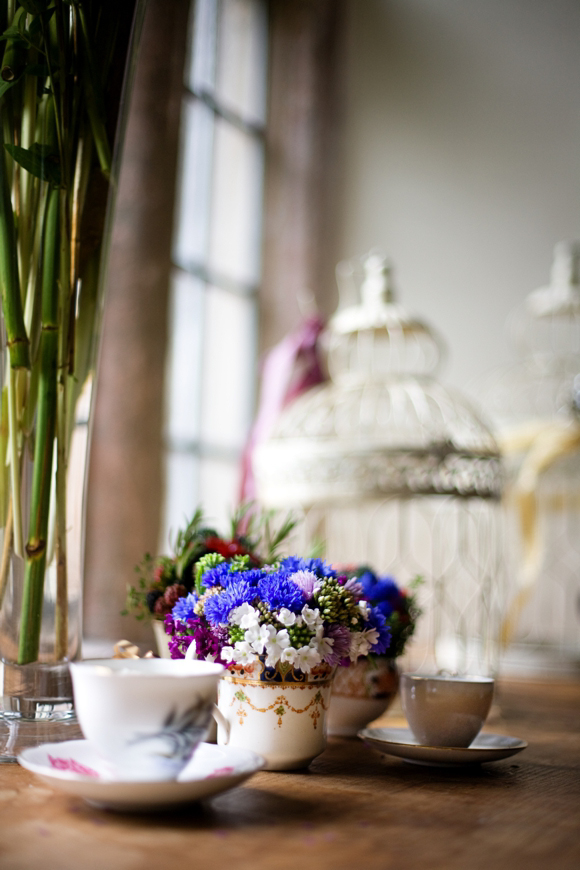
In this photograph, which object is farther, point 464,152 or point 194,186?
point 464,152

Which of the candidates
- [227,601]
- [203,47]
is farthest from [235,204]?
[227,601]

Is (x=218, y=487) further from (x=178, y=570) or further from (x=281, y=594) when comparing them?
(x=281, y=594)

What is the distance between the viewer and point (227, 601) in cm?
67

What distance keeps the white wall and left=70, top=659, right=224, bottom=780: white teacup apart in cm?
236

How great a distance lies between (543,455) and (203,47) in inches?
62.9

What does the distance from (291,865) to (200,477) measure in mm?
2121

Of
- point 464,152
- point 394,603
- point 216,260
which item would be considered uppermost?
point 464,152

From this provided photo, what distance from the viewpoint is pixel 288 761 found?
2.21 feet

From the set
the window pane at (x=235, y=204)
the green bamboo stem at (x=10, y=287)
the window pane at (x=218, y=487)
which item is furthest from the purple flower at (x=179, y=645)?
the window pane at (x=235, y=204)

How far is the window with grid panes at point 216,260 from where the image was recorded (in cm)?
249

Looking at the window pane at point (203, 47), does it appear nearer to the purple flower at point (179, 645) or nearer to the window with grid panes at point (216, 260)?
the window with grid panes at point (216, 260)

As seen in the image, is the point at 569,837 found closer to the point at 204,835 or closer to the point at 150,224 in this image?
the point at 204,835

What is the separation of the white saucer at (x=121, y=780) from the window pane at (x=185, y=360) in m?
1.85

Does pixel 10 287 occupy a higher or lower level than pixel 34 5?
lower
